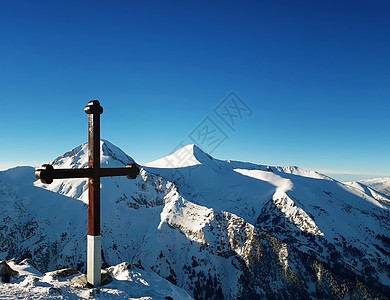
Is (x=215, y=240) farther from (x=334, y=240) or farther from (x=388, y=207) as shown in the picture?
(x=388, y=207)

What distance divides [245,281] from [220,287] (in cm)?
760

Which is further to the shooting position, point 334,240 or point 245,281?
point 334,240

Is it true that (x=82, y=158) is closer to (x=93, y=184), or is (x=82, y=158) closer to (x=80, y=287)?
(x=80, y=287)

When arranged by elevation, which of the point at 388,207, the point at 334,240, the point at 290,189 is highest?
the point at 290,189

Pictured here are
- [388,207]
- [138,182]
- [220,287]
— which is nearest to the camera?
[220,287]

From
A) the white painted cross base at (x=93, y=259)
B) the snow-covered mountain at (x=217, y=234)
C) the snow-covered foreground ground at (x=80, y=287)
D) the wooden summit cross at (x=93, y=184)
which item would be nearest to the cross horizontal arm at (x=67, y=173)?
the wooden summit cross at (x=93, y=184)

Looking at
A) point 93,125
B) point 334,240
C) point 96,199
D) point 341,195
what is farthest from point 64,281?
point 341,195

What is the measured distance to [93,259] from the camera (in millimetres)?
13031

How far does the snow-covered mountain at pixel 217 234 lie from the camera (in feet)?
244

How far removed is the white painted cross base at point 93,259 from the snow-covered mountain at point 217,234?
6900 cm

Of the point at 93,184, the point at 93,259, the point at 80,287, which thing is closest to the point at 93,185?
the point at 93,184

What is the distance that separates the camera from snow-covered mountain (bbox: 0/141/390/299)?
244 ft

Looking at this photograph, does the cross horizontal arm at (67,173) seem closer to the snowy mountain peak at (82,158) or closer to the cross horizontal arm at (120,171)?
the cross horizontal arm at (120,171)

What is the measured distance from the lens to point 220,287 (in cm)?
7419
